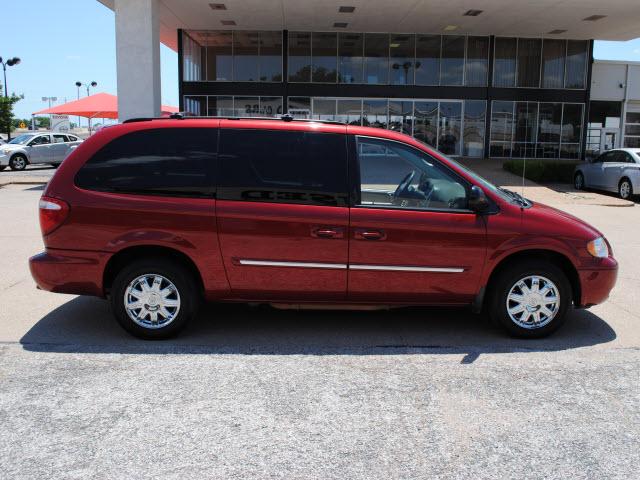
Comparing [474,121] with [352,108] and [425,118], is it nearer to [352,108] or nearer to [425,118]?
[425,118]

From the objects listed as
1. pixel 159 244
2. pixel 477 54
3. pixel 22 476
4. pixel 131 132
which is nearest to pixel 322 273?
pixel 159 244

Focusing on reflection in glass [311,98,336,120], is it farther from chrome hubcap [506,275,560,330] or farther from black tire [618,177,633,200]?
chrome hubcap [506,275,560,330]

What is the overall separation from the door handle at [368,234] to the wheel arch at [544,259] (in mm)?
1044

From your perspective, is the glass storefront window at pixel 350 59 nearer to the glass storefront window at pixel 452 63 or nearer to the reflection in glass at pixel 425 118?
the reflection in glass at pixel 425 118

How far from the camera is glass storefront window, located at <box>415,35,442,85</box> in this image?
96.9ft

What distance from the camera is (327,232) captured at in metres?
4.95

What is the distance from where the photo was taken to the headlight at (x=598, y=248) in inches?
207

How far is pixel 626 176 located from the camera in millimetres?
18266

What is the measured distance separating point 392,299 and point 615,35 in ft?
96.0

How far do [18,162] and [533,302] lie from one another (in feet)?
91.4

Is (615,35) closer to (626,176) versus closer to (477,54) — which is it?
(477,54)

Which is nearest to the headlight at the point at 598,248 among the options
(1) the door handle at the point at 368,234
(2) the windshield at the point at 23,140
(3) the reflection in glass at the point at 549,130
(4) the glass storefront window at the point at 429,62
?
(1) the door handle at the point at 368,234

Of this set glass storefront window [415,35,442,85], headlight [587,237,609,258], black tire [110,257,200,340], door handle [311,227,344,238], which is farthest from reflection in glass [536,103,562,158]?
black tire [110,257,200,340]

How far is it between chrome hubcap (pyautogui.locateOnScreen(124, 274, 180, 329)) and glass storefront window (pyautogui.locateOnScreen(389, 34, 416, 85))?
1038 inches
